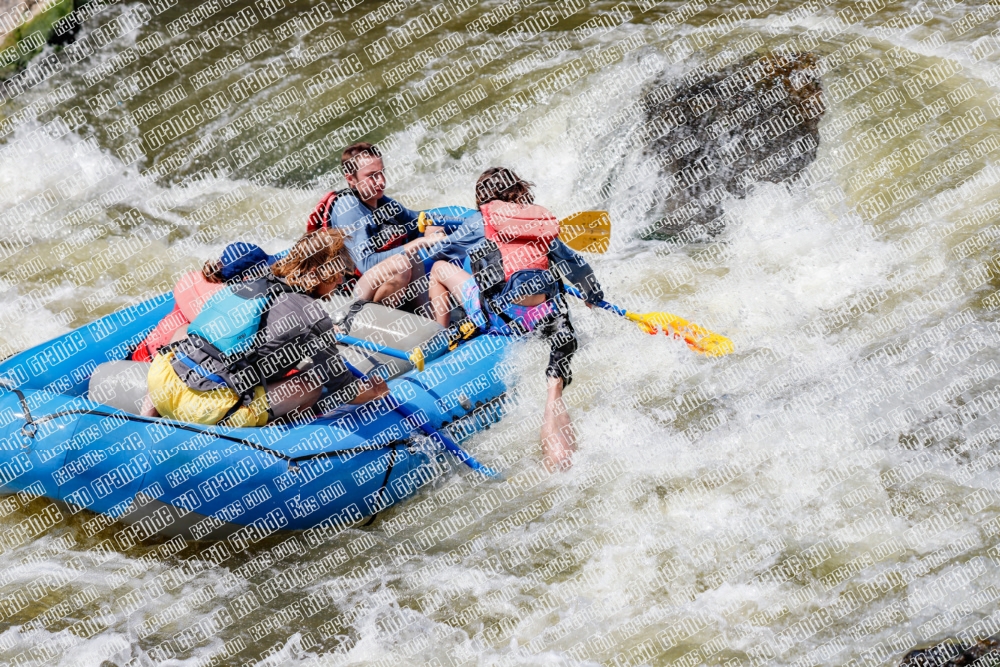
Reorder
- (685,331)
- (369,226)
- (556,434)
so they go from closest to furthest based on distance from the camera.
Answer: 1. (556,434)
2. (369,226)
3. (685,331)

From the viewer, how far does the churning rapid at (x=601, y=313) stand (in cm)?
416

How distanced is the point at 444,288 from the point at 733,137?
9.36 feet

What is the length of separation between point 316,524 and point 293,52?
5401 mm

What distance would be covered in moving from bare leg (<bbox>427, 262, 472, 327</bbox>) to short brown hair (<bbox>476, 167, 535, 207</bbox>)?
1.80 ft

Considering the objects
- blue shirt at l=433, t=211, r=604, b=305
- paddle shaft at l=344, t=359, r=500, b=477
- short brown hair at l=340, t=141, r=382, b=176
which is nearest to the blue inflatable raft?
paddle shaft at l=344, t=359, r=500, b=477

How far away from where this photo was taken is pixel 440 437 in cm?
468

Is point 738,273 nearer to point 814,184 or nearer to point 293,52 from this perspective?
point 814,184

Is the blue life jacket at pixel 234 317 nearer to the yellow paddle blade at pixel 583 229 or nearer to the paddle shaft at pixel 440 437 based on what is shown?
the paddle shaft at pixel 440 437

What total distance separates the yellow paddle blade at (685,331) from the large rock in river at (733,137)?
1.53 meters

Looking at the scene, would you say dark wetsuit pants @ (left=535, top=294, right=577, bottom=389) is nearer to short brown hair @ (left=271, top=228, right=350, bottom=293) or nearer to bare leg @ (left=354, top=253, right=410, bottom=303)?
bare leg @ (left=354, top=253, right=410, bottom=303)

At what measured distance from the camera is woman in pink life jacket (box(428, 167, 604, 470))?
183 inches

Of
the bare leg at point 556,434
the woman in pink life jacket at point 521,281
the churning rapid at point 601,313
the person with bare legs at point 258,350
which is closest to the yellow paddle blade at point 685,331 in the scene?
the churning rapid at point 601,313

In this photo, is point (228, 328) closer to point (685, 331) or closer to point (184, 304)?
point (184, 304)

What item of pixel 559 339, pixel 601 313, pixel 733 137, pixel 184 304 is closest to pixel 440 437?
pixel 559 339
